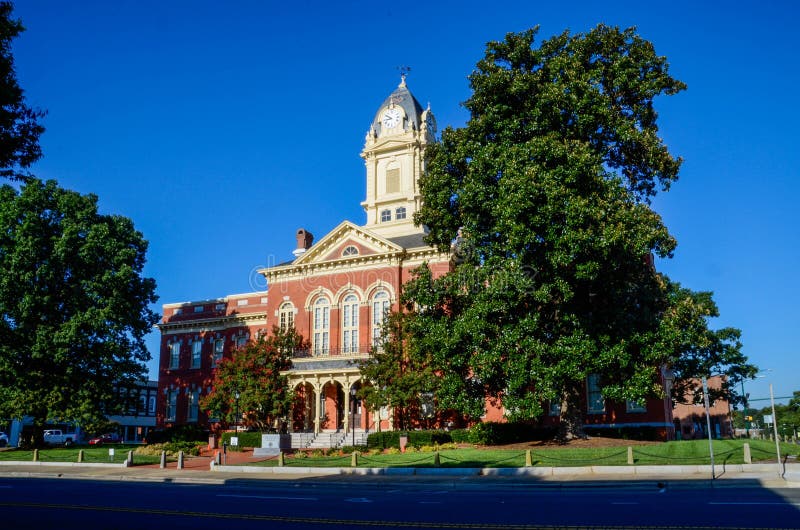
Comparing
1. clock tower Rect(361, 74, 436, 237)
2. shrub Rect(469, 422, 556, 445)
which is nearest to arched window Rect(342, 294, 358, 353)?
clock tower Rect(361, 74, 436, 237)

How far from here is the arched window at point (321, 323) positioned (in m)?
A: 46.3

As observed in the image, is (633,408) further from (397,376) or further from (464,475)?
(464,475)

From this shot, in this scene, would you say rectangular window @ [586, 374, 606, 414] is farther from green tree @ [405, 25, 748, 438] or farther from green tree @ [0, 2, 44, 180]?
green tree @ [0, 2, 44, 180]

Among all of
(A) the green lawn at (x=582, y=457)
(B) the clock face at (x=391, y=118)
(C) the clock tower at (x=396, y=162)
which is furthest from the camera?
(B) the clock face at (x=391, y=118)

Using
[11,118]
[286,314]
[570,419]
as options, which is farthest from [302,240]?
[11,118]

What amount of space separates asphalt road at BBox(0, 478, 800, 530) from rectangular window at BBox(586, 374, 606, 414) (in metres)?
20.4

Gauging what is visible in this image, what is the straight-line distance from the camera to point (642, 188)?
33.9m

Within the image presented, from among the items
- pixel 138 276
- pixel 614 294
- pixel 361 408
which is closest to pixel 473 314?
pixel 614 294

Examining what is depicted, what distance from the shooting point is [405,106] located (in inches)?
2201

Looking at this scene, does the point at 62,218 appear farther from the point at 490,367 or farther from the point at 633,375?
the point at 633,375

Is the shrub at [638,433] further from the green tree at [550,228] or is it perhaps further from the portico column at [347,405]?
the portico column at [347,405]

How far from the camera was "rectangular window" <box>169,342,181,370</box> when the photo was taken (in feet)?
183

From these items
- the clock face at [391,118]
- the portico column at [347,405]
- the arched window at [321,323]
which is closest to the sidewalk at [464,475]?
the portico column at [347,405]

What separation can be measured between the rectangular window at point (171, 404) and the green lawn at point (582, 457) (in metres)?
26.7
